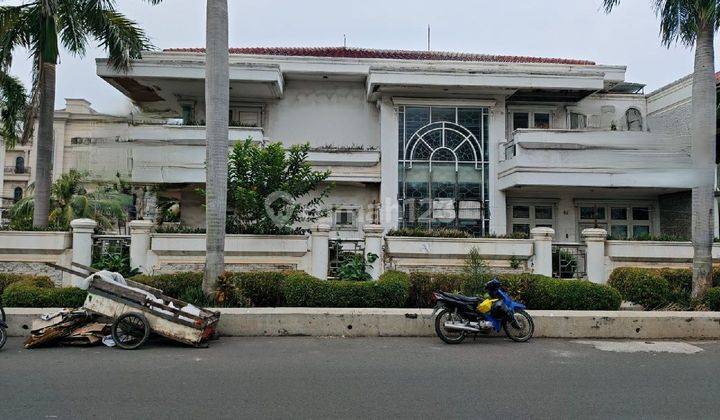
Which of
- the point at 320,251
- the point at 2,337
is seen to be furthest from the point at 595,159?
the point at 2,337

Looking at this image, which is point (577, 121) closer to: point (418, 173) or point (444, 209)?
point (444, 209)

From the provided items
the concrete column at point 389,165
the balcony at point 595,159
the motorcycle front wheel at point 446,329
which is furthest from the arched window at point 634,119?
the motorcycle front wheel at point 446,329

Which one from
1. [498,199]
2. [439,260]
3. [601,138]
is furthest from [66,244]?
[601,138]

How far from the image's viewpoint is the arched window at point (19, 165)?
5478 cm

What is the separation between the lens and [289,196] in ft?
42.4

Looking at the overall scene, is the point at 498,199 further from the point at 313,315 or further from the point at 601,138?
the point at 313,315

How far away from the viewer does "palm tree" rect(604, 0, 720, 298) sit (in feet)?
35.2

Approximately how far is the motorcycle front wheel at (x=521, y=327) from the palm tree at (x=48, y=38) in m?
11.9

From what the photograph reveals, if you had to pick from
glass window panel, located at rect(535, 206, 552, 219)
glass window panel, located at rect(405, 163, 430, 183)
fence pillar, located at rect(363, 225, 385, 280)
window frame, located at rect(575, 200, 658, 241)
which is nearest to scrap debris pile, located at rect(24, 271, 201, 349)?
fence pillar, located at rect(363, 225, 385, 280)

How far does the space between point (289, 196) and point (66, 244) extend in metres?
5.46

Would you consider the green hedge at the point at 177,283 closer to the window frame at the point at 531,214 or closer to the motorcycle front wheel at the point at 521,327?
the motorcycle front wheel at the point at 521,327

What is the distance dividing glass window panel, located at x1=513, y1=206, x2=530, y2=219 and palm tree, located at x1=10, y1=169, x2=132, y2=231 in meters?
16.8

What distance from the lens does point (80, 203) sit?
74.9ft

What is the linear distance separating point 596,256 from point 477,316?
244 inches
